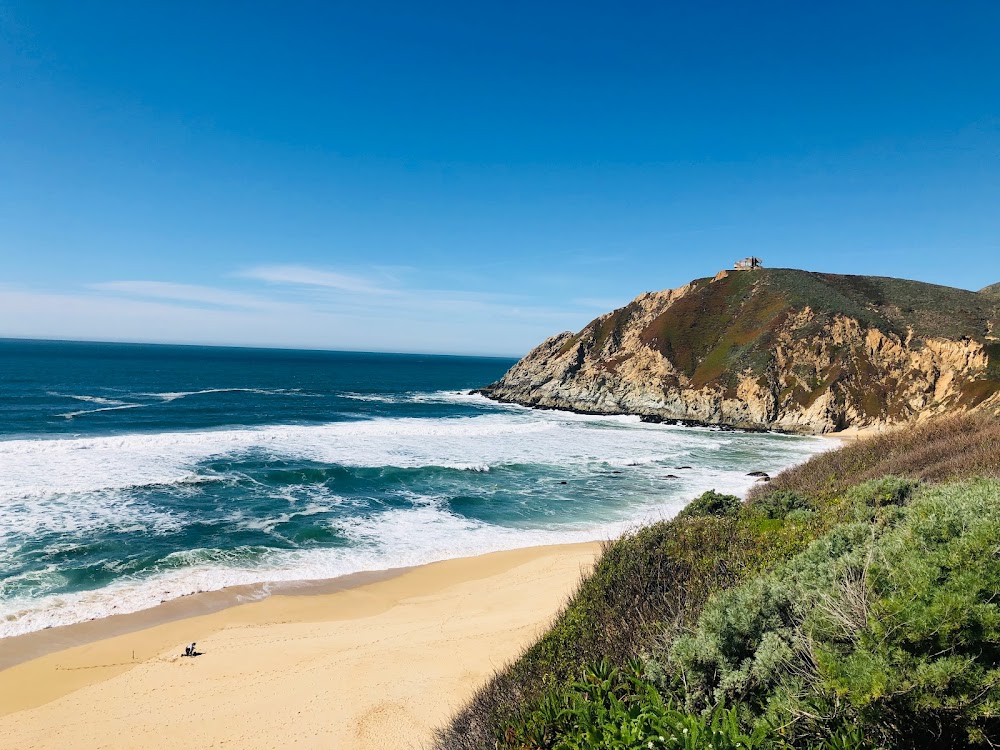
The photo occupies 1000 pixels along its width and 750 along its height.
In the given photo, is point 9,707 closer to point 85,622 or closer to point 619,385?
point 85,622

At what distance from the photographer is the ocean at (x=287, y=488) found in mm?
16422

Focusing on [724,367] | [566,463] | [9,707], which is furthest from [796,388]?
[9,707]

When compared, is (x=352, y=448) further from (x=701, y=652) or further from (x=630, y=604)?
(x=701, y=652)

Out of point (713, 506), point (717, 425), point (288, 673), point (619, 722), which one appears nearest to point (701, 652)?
point (619, 722)

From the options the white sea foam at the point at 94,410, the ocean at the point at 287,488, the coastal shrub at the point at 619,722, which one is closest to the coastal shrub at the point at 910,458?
the ocean at the point at 287,488

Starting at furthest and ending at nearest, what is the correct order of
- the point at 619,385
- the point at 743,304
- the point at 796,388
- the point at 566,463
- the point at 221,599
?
the point at 743,304 → the point at 619,385 → the point at 796,388 → the point at 566,463 → the point at 221,599

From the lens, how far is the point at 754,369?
191 ft

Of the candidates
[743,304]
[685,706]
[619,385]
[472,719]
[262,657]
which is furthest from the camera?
[743,304]

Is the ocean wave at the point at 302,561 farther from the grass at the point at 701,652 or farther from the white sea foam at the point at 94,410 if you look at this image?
the white sea foam at the point at 94,410

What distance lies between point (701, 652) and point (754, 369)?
59.2 metres

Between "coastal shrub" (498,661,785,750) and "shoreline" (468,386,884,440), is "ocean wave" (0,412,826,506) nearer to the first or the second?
"shoreline" (468,386,884,440)

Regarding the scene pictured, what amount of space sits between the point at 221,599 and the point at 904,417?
5722 centimetres

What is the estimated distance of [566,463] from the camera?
3328 cm

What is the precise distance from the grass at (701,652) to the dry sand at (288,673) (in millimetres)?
2803
